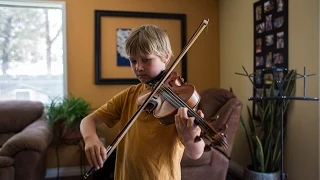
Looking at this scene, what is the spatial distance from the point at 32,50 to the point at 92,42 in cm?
69

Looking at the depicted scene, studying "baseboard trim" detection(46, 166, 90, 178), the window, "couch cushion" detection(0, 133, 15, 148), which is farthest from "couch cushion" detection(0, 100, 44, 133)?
"baseboard trim" detection(46, 166, 90, 178)

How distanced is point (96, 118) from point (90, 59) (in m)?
2.34

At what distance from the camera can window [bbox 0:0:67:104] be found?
3.23 m

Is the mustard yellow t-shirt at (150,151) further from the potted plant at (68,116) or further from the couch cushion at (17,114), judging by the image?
the couch cushion at (17,114)

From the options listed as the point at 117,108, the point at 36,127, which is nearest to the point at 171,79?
the point at 117,108

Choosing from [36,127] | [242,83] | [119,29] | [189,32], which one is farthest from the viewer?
[189,32]

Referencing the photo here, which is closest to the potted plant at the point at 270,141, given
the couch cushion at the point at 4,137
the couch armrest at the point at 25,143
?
the couch armrest at the point at 25,143

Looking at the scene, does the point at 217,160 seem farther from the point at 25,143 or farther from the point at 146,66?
the point at 146,66

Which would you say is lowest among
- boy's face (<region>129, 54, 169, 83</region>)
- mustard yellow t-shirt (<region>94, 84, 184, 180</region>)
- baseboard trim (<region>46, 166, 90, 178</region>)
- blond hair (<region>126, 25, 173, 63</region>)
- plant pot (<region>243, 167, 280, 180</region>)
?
baseboard trim (<region>46, 166, 90, 178</region>)

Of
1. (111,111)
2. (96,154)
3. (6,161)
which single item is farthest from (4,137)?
(96,154)

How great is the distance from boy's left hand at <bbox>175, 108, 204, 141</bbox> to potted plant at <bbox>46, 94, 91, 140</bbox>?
217cm

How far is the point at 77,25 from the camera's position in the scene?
3236mm

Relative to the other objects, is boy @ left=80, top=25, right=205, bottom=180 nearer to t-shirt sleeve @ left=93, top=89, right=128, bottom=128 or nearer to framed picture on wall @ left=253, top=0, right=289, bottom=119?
t-shirt sleeve @ left=93, top=89, right=128, bottom=128

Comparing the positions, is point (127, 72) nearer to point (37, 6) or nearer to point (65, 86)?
Result: point (65, 86)
